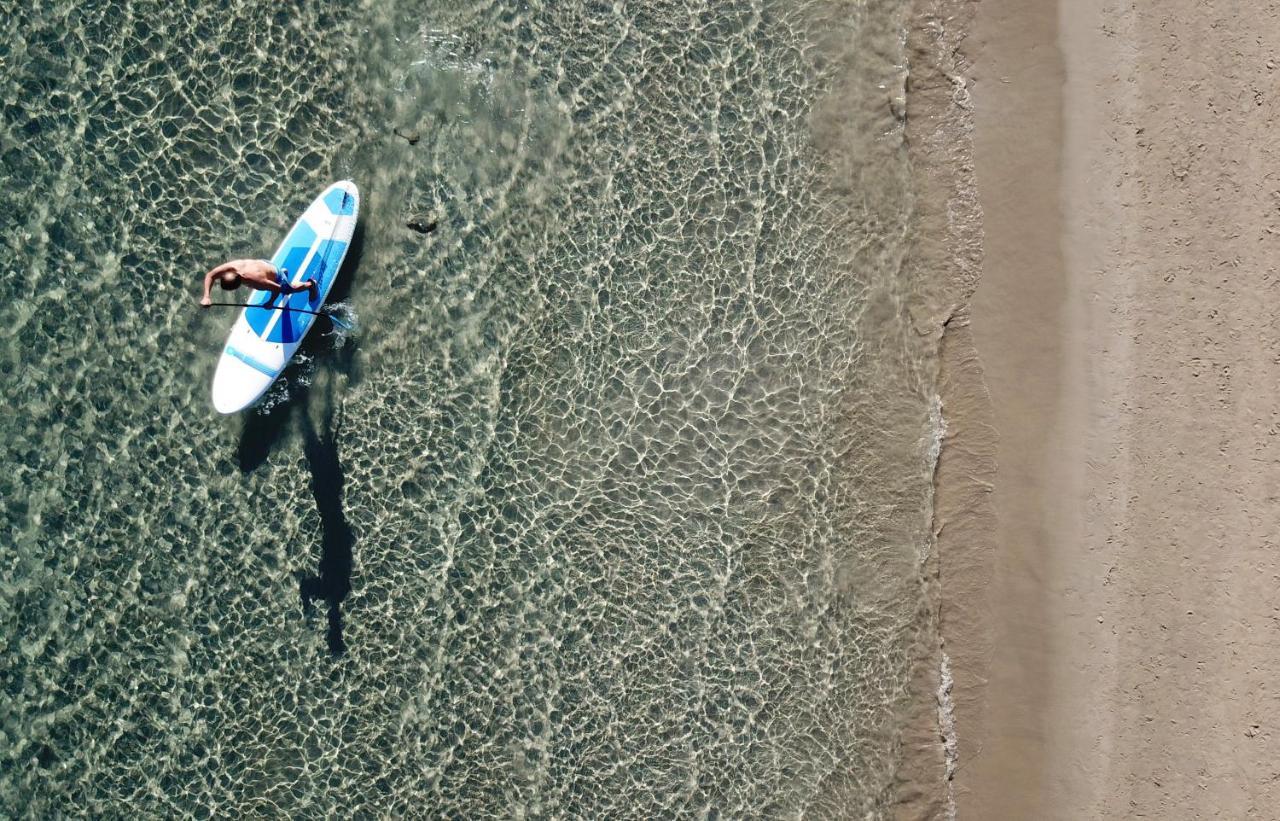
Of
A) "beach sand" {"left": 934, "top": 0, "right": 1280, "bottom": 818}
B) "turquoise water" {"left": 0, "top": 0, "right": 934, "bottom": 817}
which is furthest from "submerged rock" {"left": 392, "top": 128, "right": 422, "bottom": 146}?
"beach sand" {"left": 934, "top": 0, "right": 1280, "bottom": 818}

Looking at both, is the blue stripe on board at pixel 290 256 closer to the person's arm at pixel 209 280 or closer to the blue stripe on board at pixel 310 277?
the blue stripe on board at pixel 310 277

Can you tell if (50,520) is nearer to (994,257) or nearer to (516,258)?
(516,258)

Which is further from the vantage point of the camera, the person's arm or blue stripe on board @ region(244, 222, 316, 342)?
blue stripe on board @ region(244, 222, 316, 342)

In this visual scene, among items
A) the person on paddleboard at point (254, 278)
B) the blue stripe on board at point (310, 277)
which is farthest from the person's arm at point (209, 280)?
the blue stripe on board at point (310, 277)

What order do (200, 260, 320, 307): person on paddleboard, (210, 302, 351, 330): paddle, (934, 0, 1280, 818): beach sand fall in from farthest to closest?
(210, 302, 351, 330): paddle < (934, 0, 1280, 818): beach sand < (200, 260, 320, 307): person on paddleboard

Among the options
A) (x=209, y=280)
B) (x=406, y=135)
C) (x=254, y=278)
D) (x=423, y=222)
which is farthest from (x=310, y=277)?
(x=406, y=135)

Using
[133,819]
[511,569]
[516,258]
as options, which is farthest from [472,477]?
[133,819]

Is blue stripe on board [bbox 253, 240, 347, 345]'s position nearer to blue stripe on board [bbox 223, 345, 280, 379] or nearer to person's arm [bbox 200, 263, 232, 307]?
blue stripe on board [bbox 223, 345, 280, 379]

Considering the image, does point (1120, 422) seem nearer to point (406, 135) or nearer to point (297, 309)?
point (406, 135)
